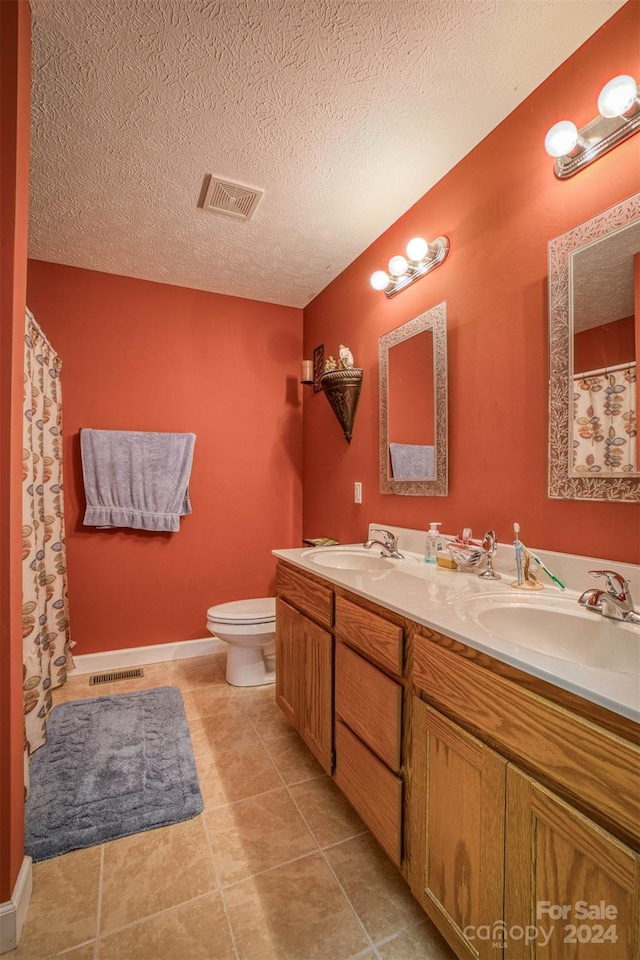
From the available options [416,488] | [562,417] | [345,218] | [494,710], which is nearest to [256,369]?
[345,218]

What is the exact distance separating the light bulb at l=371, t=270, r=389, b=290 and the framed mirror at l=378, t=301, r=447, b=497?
221 mm

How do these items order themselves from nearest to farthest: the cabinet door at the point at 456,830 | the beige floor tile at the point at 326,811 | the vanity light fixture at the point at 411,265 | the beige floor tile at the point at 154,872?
the cabinet door at the point at 456,830 → the beige floor tile at the point at 154,872 → the beige floor tile at the point at 326,811 → the vanity light fixture at the point at 411,265

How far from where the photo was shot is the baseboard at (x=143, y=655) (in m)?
2.52

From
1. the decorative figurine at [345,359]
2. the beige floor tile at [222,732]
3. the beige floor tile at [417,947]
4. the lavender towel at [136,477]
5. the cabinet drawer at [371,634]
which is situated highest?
the decorative figurine at [345,359]

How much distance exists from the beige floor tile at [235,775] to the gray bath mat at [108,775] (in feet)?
0.15

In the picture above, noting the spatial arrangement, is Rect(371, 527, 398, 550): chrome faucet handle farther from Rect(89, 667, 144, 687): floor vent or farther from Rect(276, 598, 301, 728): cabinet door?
Rect(89, 667, 144, 687): floor vent

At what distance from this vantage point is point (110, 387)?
2592 millimetres

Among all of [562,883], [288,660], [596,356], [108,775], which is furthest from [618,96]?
[108,775]

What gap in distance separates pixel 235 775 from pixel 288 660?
0.45 m

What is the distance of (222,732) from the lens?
1.91 metres

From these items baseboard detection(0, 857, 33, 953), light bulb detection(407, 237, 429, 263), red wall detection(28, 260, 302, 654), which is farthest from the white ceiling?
baseboard detection(0, 857, 33, 953)

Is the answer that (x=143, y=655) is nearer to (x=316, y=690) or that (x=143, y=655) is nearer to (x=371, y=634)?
(x=316, y=690)

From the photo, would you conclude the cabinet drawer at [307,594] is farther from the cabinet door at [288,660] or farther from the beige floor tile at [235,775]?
the beige floor tile at [235,775]

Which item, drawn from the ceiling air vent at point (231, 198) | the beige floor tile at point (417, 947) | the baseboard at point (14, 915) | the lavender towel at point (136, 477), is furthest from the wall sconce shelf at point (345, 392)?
the baseboard at point (14, 915)
